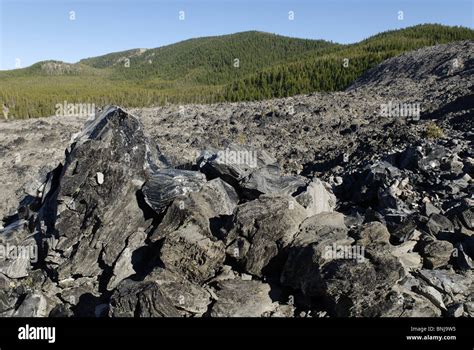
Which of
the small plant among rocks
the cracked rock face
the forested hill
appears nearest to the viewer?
the cracked rock face

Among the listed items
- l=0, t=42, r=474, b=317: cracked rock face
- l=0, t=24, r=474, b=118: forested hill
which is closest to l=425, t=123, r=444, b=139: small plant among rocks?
l=0, t=42, r=474, b=317: cracked rock face

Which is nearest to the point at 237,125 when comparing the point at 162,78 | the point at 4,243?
the point at 4,243

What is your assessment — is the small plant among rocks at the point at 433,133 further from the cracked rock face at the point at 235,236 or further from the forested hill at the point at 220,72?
the forested hill at the point at 220,72

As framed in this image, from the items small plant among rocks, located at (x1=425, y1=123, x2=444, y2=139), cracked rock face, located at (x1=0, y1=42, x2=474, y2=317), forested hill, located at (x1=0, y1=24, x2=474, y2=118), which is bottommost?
cracked rock face, located at (x1=0, y1=42, x2=474, y2=317)

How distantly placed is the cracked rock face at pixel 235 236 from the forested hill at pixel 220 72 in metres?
13.7

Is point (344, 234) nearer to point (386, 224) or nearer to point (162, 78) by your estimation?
point (386, 224)

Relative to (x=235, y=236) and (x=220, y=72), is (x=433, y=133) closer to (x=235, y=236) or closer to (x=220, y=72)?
(x=235, y=236)

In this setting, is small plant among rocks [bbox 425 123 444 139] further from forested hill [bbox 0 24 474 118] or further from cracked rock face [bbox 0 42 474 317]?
forested hill [bbox 0 24 474 118]

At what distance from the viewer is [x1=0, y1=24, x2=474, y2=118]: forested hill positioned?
62.7 m

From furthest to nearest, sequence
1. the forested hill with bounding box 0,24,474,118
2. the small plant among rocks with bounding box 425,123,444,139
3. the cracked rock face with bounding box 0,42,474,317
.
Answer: the forested hill with bounding box 0,24,474,118 → the small plant among rocks with bounding box 425,123,444,139 → the cracked rock face with bounding box 0,42,474,317

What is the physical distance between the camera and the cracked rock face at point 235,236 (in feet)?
28.2

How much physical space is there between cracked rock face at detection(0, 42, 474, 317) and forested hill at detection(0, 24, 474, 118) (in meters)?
13.7

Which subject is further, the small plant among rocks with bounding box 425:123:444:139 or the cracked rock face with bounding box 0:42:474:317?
the small plant among rocks with bounding box 425:123:444:139

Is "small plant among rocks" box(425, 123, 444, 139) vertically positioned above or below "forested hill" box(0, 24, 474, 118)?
below
